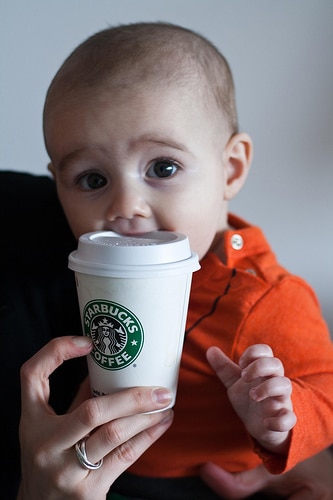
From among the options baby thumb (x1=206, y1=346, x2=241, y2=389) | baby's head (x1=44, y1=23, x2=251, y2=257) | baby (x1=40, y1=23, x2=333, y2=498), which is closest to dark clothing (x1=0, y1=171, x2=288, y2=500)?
baby (x1=40, y1=23, x2=333, y2=498)

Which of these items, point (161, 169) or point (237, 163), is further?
point (237, 163)

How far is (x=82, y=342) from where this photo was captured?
76 centimetres

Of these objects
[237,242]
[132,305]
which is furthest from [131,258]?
[237,242]

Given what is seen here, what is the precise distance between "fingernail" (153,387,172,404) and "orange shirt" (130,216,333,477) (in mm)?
205

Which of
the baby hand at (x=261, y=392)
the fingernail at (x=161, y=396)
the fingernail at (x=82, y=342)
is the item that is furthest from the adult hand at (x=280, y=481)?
the fingernail at (x=82, y=342)

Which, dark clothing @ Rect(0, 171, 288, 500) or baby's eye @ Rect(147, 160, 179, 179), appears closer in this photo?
baby's eye @ Rect(147, 160, 179, 179)

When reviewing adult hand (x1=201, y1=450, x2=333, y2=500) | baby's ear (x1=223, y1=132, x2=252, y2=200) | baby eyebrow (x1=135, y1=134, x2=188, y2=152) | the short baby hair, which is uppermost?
the short baby hair

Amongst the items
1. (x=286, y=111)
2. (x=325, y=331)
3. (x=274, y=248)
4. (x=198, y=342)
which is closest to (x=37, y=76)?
(x=286, y=111)

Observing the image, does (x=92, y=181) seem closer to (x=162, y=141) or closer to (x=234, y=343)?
(x=162, y=141)

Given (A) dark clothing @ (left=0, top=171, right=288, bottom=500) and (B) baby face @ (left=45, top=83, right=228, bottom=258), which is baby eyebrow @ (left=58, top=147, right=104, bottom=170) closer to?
(B) baby face @ (left=45, top=83, right=228, bottom=258)

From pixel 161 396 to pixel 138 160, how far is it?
402mm

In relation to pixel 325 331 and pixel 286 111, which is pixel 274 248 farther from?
pixel 325 331

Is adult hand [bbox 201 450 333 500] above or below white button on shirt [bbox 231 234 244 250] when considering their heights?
below

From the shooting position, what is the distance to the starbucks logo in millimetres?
707
